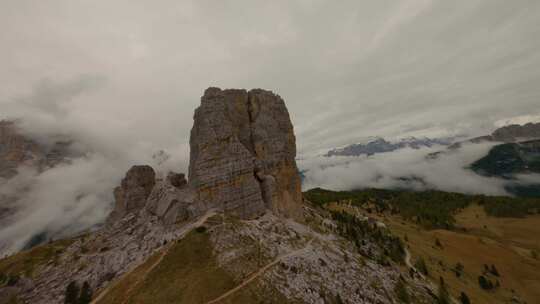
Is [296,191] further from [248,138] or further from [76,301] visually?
[76,301]

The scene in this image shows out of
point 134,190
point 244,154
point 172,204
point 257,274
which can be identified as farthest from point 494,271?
point 134,190

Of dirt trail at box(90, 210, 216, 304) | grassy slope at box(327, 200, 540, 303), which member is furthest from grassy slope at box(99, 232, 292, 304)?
grassy slope at box(327, 200, 540, 303)

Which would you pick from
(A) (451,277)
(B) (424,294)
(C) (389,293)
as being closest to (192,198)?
(C) (389,293)

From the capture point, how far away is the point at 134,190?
257ft

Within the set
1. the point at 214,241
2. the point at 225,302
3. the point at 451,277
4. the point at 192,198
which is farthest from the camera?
the point at 451,277

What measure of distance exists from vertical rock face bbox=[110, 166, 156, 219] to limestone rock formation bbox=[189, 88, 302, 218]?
23.1m

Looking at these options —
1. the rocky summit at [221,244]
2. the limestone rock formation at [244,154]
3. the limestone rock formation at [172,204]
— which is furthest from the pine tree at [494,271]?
the limestone rock formation at [172,204]

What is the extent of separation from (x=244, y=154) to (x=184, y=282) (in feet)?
125

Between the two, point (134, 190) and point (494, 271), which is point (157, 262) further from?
point (494, 271)

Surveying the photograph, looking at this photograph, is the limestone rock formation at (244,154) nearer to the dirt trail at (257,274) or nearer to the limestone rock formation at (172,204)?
the limestone rock formation at (172,204)

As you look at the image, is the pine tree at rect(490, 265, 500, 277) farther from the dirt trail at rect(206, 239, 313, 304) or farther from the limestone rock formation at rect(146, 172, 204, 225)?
the limestone rock formation at rect(146, 172, 204, 225)

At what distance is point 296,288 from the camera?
1614 inches

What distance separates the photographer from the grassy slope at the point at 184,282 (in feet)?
119

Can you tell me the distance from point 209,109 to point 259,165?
23572mm
